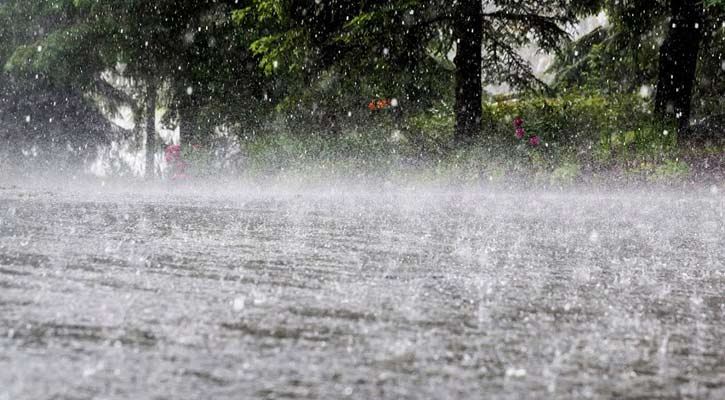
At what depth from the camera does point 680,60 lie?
41.8 feet

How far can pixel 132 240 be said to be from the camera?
165 inches

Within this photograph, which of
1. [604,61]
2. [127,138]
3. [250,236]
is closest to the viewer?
[250,236]

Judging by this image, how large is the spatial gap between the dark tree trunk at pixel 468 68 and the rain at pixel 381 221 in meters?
0.04

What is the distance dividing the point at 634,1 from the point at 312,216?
8.59m

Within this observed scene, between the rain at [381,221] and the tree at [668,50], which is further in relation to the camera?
the tree at [668,50]

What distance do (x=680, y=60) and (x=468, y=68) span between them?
320 centimetres

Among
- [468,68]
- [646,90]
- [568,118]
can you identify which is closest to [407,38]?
[468,68]

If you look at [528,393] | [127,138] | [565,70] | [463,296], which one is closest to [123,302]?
[463,296]

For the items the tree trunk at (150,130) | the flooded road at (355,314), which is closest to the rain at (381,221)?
the flooded road at (355,314)

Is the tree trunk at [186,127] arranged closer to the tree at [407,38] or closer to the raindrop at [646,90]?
the tree at [407,38]

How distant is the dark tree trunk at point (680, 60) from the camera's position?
12508mm

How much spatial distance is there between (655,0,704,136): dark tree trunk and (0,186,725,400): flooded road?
823 centimetres

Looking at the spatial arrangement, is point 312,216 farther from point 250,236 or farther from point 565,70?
point 565,70

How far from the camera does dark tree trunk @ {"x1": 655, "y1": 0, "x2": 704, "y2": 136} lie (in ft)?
41.0
